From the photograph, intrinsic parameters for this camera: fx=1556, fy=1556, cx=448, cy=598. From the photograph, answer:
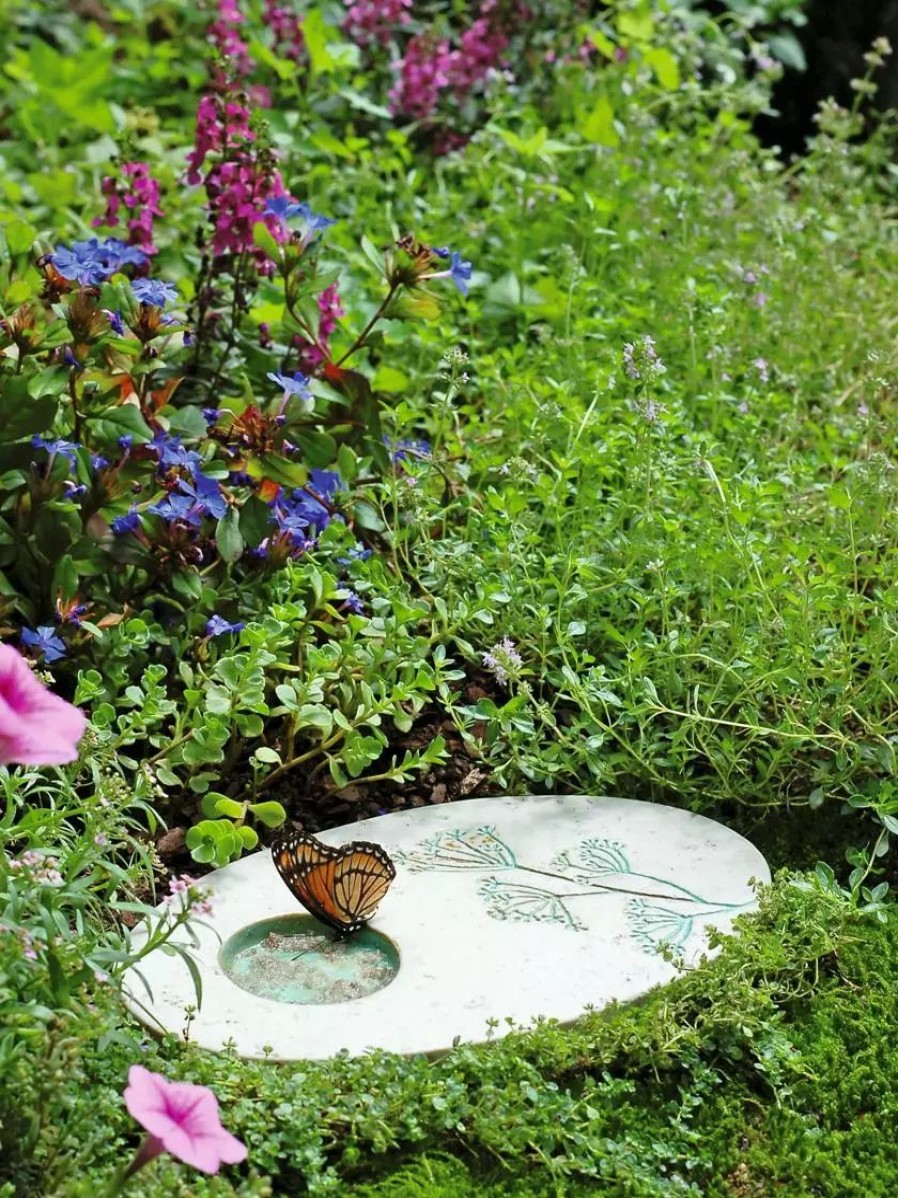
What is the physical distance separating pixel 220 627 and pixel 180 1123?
113cm

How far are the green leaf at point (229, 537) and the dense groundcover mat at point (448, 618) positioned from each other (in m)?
0.03

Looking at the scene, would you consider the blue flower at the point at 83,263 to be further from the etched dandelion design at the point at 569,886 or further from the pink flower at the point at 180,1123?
the pink flower at the point at 180,1123

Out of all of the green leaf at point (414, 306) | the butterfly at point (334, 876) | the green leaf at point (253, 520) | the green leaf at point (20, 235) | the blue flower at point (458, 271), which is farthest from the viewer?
the green leaf at point (20, 235)

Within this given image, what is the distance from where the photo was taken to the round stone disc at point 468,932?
7.14 feet

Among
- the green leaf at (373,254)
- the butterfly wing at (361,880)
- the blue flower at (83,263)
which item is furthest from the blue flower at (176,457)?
the butterfly wing at (361,880)

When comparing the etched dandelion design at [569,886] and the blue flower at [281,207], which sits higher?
the blue flower at [281,207]

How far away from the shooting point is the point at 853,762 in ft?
8.66

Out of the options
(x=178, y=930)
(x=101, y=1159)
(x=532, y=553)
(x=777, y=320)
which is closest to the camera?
(x=101, y=1159)

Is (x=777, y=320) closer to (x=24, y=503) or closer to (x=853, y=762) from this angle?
(x=853, y=762)

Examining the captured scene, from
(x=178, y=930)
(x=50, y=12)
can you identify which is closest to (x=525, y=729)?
(x=178, y=930)

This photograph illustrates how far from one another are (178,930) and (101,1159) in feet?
1.50

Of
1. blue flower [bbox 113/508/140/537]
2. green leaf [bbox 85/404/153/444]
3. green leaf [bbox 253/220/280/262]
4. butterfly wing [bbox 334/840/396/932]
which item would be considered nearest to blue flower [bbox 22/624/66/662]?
blue flower [bbox 113/508/140/537]

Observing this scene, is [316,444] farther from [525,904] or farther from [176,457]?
[525,904]

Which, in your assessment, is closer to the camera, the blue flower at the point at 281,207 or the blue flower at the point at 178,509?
the blue flower at the point at 178,509
